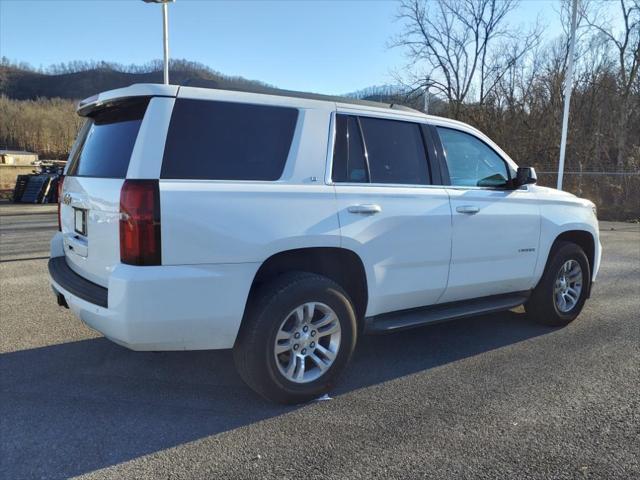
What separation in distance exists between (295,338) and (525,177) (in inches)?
105

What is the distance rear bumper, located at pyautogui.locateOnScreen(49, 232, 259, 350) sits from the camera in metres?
2.87

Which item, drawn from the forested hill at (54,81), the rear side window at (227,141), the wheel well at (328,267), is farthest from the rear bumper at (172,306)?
the forested hill at (54,81)

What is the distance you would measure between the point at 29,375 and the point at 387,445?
2698mm

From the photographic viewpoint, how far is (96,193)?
3213mm

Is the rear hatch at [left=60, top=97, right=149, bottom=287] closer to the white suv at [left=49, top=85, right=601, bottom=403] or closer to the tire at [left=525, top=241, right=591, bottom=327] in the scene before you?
the white suv at [left=49, top=85, right=601, bottom=403]

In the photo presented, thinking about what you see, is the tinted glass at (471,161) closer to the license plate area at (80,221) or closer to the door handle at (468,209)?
the door handle at (468,209)

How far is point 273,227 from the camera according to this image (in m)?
3.19

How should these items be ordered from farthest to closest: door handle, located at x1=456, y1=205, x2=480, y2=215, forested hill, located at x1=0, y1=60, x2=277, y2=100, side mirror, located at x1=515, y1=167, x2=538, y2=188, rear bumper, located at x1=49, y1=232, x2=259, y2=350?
forested hill, located at x1=0, y1=60, x2=277, y2=100 → side mirror, located at x1=515, y1=167, x2=538, y2=188 → door handle, located at x1=456, y1=205, x2=480, y2=215 → rear bumper, located at x1=49, y1=232, x2=259, y2=350

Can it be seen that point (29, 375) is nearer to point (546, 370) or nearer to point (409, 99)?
point (546, 370)

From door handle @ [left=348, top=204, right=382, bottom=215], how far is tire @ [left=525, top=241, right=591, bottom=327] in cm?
231

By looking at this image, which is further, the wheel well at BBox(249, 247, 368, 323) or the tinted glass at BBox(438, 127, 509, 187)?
the tinted glass at BBox(438, 127, 509, 187)

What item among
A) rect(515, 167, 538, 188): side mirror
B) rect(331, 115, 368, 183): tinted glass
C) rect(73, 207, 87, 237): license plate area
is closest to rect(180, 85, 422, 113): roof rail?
rect(331, 115, 368, 183): tinted glass

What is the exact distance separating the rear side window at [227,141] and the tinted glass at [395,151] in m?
0.70

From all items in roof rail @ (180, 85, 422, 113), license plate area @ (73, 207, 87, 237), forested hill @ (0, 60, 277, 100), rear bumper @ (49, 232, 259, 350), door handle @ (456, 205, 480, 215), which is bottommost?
rear bumper @ (49, 232, 259, 350)
